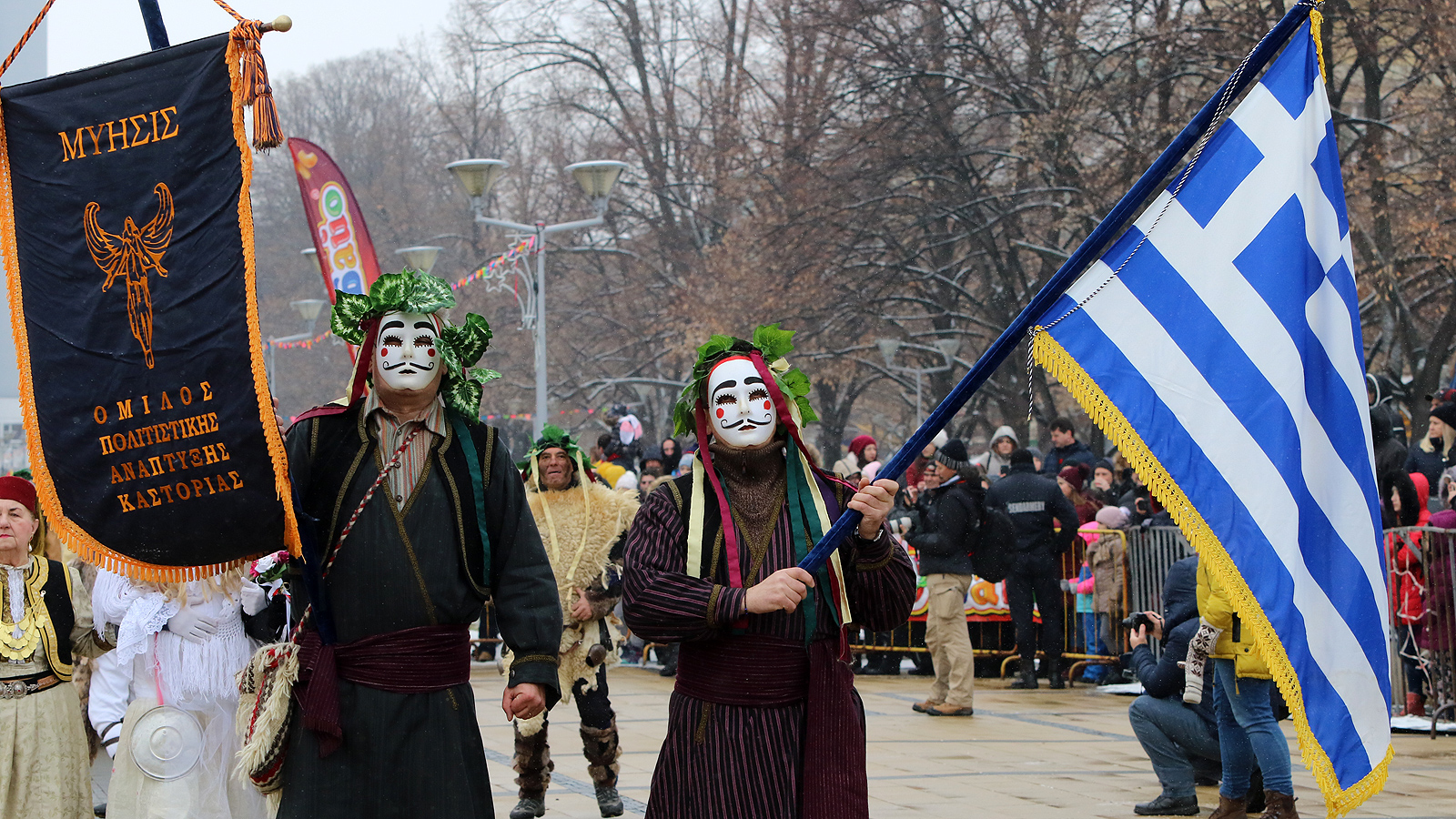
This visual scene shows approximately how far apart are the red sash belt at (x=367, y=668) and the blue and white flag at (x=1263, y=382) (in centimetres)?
190

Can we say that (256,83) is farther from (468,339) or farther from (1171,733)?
(1171,733)

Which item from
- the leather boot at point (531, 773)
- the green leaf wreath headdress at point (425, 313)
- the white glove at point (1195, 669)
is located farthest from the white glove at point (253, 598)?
the white glove at point (1195, 669)

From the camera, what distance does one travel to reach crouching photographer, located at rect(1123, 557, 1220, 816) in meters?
7.68

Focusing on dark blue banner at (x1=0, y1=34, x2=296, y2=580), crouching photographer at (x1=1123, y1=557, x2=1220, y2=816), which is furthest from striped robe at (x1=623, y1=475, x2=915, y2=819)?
crouching photographer at (x1=1123, y1=557, x2=1220, y2=816)

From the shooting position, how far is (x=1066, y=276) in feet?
15.1

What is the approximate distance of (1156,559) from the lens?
12.3 m

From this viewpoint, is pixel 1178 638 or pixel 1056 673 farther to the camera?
pixel 1056 673

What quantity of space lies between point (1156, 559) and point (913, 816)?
5331mm

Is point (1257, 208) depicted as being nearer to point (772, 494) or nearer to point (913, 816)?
point (772, 494)

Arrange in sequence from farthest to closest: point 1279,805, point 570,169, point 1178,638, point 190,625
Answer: point 570,169
point 1178,638
point 1279,805
point 190,625

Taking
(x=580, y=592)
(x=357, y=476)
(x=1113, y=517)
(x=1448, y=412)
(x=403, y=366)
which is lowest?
(x=580, y=592)

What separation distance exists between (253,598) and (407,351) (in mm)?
2225

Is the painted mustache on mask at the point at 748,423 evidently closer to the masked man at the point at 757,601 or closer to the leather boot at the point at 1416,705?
the masked man at the point at 757,601

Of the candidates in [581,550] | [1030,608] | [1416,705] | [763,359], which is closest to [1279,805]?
[763,359]
